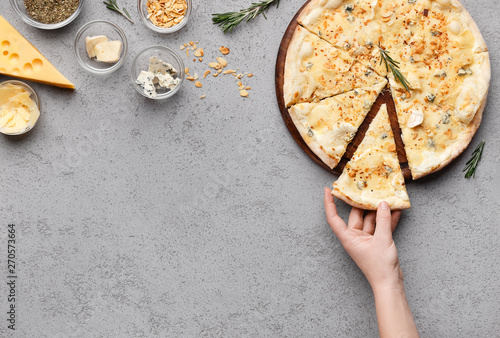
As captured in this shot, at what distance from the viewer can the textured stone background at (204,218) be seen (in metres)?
2.76

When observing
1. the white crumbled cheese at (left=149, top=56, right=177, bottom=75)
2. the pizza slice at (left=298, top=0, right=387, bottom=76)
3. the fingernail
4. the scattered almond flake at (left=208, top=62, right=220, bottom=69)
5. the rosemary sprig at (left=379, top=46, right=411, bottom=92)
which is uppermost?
the pizza slice at (left=298, top=0, right=387, bottom=76)

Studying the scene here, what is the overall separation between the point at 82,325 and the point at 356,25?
2.75 m

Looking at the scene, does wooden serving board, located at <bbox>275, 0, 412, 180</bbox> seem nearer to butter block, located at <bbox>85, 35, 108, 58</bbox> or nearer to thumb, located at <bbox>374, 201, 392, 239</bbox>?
thumb, located at <bbox>374, 201, 392, 239</bbox>

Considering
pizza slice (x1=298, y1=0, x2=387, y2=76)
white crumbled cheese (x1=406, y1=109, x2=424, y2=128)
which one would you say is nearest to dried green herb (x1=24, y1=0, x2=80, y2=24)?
pizza slice (x1=298, y1=0, x2=387, y2=76)

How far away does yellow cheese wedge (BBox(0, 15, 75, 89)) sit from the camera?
2.66 metres

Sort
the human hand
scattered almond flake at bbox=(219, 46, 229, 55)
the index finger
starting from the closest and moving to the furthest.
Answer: the human hand, the index finger, scattered almond flake at bbox=(219, 46, 229, 55)

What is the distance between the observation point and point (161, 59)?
2717 millimetres

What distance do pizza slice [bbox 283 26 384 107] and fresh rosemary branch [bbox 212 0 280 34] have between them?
29 cm

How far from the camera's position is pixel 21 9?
2703 millimetres

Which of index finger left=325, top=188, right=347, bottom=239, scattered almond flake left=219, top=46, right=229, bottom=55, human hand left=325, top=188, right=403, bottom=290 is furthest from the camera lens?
scattered almond flake left=219, top=46, right=229, bottom=55

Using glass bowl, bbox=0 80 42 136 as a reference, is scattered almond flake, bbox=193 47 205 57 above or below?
above

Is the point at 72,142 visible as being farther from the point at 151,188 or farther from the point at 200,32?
the point at 200,32

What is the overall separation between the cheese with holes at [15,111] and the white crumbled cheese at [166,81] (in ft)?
2.82

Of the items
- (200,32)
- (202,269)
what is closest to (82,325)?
(202,269)
